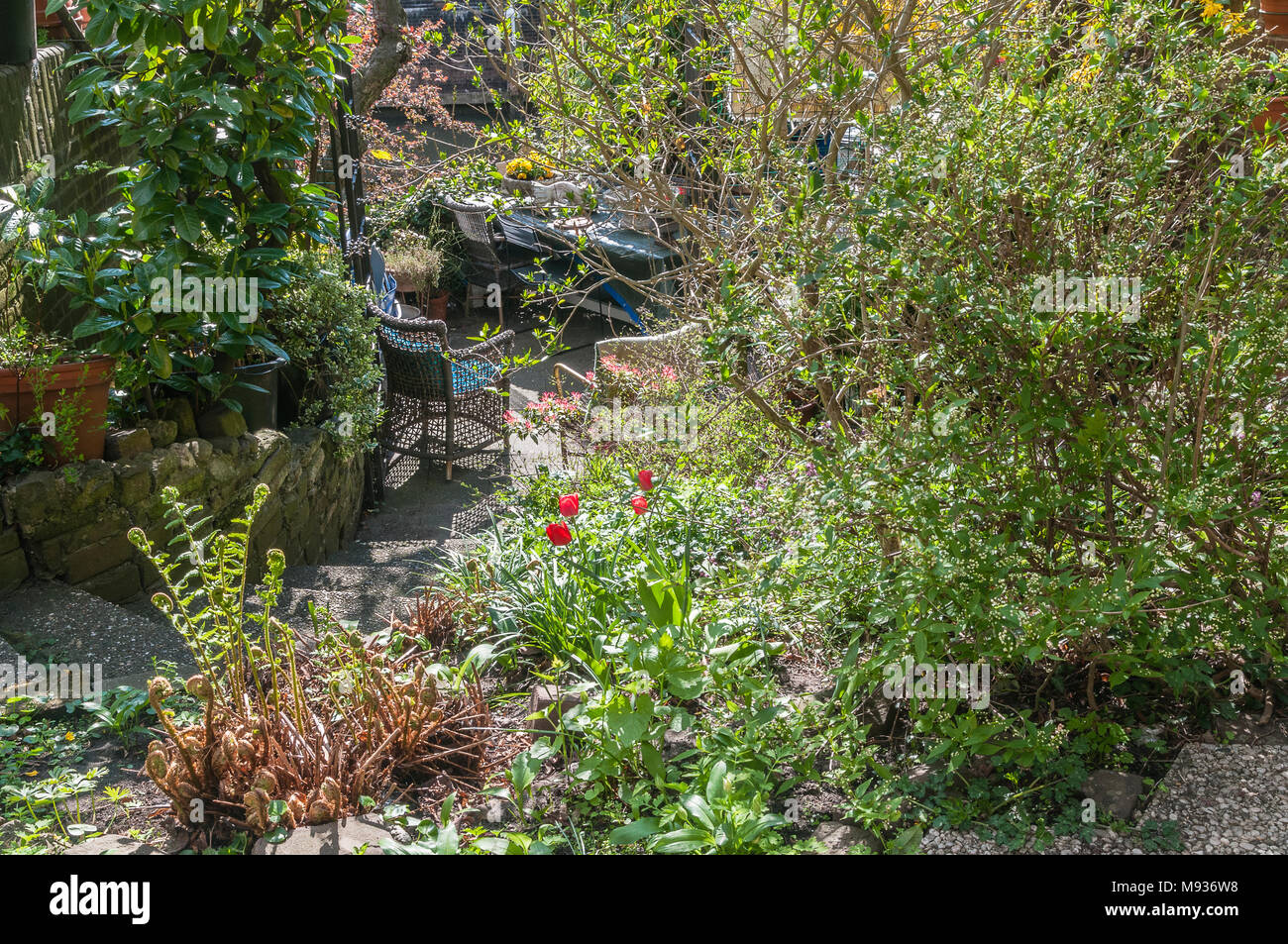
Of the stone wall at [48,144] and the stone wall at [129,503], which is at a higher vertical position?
the stone wall at [48,144]

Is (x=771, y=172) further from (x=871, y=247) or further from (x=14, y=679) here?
(x=14, y=679)

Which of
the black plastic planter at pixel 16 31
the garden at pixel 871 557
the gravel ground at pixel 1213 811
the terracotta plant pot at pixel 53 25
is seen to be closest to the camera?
the gravel ground at pixel 1213 811

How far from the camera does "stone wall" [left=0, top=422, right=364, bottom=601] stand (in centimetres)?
385

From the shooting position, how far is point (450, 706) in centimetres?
288

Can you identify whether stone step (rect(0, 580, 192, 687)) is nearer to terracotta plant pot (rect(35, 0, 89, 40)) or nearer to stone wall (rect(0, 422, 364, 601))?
stone wall (rect(0, 422, 364, 601))

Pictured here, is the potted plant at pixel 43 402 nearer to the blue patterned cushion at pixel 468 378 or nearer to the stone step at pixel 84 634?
the stone step at pixel 84 634

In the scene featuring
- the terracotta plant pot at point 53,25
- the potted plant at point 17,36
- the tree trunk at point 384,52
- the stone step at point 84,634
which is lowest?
the stone step at point 84,634

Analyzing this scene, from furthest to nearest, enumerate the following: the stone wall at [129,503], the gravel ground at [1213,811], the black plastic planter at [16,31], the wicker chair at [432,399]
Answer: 1. the wicker chair at [432,399]
2. the black plastic planter at [16,31]
3. the stone wall at [129,503]
4. the gravel ground at [1213,811]

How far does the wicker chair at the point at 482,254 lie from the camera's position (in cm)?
1069

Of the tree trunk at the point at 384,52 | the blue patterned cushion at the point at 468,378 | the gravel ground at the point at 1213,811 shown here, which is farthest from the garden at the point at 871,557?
the tree trunk at the point at 384,52

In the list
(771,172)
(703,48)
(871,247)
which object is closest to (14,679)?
(871,247)

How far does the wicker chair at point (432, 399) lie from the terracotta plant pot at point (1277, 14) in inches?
184

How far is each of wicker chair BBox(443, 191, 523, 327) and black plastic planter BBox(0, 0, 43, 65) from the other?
5546mm

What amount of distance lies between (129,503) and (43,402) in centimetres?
52
